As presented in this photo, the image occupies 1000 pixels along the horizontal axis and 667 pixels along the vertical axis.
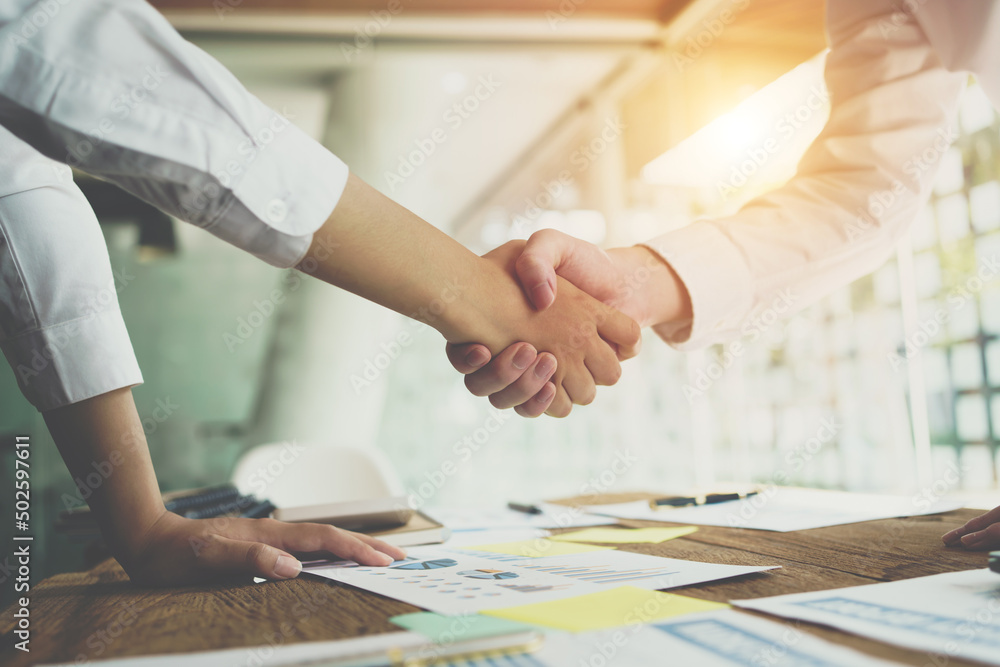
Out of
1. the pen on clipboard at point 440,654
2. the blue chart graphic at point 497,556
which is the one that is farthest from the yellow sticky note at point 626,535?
the pen on clipboard at point 440,654

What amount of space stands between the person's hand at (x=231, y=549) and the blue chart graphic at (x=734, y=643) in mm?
401

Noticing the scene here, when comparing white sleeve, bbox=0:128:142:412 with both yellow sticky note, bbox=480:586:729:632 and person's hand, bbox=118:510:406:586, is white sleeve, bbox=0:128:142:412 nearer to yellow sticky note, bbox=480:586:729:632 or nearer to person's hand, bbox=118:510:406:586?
person's hand, bbox=118:510:406:586

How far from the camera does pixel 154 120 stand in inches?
23.5

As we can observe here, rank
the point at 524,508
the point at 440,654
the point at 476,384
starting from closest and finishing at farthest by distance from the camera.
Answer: the point at 440,654, the point at 476,384, the point at 524,508

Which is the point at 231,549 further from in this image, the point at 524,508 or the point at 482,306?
the point at 524,508

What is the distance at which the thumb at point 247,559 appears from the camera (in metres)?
0.68

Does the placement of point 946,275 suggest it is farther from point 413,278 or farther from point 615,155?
point 413,278

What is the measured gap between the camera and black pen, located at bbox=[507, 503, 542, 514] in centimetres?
123

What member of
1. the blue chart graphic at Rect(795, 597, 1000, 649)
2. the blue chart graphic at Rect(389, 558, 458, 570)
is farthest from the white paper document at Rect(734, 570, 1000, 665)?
the blue chart graphic at Rect(389, 558, 458, 570)

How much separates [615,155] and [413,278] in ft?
11.2

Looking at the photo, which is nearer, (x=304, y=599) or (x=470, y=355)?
(x=304, y=599)

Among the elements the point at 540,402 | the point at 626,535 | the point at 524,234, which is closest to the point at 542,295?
the point at 540,402

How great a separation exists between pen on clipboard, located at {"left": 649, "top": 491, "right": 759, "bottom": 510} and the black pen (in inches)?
8.4

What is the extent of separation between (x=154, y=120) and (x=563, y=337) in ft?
2.49
